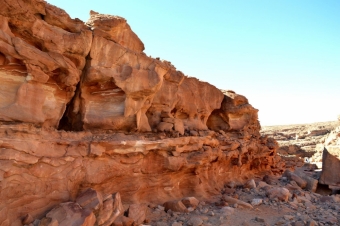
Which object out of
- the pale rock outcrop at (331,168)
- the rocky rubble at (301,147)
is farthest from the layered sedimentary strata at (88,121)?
the rocky rubble at (301,147)

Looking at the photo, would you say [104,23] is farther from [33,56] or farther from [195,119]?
[195,119]

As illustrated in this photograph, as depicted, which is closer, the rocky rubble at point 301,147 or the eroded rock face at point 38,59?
the eroded rock face at point 38,59

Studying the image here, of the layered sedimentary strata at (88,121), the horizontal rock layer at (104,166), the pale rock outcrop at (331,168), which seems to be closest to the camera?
the horizontal rock layer at (104,166)

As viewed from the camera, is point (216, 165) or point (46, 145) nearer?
point (46, 145)

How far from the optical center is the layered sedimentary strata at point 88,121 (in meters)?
5.44

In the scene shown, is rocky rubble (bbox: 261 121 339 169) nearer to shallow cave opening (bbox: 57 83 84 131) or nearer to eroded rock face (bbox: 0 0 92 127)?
shallow cave opening (bbox: 57 83 84 131)

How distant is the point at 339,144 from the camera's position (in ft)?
48.3

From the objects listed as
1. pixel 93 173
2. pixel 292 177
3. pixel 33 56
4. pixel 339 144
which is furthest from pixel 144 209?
pixel 339 144

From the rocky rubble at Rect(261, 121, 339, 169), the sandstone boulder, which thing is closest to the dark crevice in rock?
the sandstone boulder

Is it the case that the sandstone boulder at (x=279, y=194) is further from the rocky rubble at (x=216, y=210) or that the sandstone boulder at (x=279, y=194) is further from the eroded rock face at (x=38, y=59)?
the eroded rock face at (x=38, y=59)

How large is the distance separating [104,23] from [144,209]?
5251mm

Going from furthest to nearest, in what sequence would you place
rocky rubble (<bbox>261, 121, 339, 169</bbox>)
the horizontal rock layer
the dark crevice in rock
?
rocky rubble (<bbox>261, 121, 339, 169</bbox>) < the dark crevice in rock < the horizontal rock layer

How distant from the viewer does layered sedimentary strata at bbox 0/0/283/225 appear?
544 cm

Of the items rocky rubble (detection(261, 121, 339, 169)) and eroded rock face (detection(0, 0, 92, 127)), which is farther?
rocky rubble (detection(261, 121, 339, 169))
